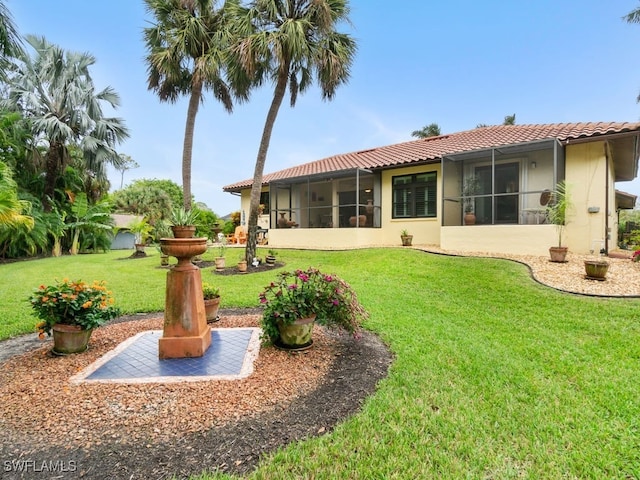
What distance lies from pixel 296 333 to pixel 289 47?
910 cm

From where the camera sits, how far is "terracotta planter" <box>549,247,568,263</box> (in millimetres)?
8719

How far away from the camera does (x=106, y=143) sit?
18.6 metres

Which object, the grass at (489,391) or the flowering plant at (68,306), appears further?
the flowering plant at (68,306)

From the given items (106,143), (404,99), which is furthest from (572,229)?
(106,143)

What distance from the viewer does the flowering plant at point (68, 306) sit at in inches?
145

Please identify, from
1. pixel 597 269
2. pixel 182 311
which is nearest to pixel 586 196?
pixel 597 269

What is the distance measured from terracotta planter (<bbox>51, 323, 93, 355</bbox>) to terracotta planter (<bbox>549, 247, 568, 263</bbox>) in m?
10.8

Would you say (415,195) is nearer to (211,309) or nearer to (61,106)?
(211,309)

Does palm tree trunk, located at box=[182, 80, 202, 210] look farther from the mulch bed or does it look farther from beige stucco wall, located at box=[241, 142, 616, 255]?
beige stucco wall, located at box=[241, 142, 616, 255]

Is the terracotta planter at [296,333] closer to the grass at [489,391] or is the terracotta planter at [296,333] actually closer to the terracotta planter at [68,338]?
the grass at [489,391]

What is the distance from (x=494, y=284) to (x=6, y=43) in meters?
12.2

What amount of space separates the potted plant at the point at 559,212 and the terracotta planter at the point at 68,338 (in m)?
10.9

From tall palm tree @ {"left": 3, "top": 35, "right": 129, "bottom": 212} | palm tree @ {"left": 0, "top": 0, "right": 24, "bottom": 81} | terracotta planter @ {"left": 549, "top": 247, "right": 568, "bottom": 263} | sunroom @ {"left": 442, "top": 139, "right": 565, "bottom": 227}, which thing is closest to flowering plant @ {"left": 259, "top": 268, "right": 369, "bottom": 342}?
terracotta planter @ {"left": 549, "top": 247, "right": 568, "bottom": 263}

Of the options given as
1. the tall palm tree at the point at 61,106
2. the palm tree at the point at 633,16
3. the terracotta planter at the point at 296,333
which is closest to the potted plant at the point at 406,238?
the terracotta planter at the point at 296,333
